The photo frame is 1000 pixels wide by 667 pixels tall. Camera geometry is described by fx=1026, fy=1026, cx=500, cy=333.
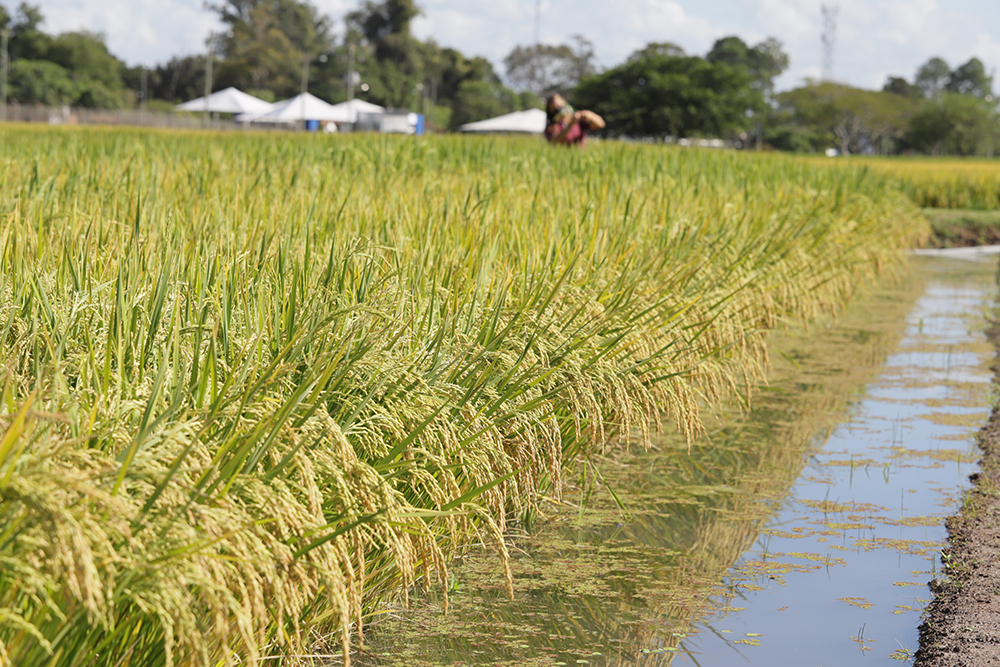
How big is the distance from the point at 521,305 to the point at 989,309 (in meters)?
5.81

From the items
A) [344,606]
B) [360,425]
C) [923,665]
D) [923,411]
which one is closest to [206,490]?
[344,606]

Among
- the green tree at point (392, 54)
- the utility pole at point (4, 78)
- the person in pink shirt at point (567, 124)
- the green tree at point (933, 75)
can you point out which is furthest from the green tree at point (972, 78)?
the person in pink shirt at point (567, 124)

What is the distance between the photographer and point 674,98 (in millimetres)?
36094

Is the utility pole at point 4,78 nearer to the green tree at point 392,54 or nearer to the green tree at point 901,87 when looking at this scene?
the green tree at point 392,54

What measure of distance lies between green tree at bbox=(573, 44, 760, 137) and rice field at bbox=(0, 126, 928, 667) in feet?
106

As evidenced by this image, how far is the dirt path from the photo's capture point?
2.23m

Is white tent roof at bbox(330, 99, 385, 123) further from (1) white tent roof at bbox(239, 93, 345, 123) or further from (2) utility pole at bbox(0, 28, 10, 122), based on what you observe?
(2) utility pole at bbox(0, 28, 10, 122)

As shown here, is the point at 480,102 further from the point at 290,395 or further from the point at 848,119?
the point at 290,395

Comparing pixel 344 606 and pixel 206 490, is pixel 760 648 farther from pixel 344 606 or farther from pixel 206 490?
pixel 206 490

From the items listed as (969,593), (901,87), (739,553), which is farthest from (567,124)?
(901,87)

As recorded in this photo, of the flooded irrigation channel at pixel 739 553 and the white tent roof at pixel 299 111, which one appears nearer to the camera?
the flooded irrigation channel at pixel 739 553

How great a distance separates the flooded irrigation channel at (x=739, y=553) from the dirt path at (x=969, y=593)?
55mm

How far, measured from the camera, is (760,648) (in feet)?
7.68

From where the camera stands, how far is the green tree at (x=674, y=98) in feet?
117
